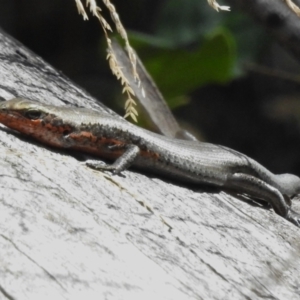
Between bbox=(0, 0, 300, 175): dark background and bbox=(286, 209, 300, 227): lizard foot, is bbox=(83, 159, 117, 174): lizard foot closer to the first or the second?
bbox=(286, 209, 300, 227): lizard foot

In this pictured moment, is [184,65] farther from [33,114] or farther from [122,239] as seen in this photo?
[122,239]

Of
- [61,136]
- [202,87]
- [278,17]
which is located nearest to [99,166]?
[61,136]

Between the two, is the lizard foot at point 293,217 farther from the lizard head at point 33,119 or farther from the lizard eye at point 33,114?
the lizard eye at point 33,114

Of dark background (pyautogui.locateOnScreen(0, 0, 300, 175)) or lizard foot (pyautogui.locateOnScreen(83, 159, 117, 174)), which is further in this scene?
dark background (pyautogui.locateOnScreen(0, 0, 300, 175))

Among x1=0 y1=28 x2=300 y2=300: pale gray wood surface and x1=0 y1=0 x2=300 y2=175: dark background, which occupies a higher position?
x1=0 y1=28 x2=300 y2=300: pale gray wood surface

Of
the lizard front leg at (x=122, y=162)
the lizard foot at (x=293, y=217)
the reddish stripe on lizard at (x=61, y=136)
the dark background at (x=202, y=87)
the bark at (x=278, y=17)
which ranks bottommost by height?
the dark background at (x=202, y=87)

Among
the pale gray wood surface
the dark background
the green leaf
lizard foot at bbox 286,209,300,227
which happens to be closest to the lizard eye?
the pale gray wood surface

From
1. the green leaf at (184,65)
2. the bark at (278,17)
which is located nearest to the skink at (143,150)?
the bark at (278,17)

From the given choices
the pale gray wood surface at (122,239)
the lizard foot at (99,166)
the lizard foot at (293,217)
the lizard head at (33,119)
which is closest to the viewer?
the pale gray wood surface at (122,239)
